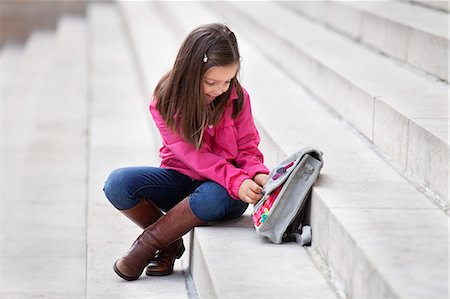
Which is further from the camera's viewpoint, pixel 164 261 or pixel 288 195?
pixel 164 261

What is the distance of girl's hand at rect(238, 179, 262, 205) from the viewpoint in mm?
3047

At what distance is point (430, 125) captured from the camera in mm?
3135

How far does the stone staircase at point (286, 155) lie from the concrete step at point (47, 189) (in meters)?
0.01

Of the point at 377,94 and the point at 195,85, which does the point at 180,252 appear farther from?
the point at 377,94

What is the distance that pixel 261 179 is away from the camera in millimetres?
3152

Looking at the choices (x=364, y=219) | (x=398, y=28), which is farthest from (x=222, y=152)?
(x=398, y=28)

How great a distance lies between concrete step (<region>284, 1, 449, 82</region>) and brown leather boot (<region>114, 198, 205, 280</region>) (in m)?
1.42

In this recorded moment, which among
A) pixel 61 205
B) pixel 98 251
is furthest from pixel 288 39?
pixel 98 251

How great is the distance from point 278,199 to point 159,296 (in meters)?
0.53

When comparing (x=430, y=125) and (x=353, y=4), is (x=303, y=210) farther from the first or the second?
(x=353, y=4)

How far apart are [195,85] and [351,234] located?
0.86 meters

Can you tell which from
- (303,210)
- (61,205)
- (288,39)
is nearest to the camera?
(303,210)

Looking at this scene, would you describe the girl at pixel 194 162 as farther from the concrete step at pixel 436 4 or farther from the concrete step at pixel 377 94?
the concrete step at pixel 436 4

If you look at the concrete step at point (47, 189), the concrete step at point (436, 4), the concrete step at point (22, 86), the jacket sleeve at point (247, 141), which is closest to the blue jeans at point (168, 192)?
the jacket sleeve at point (247, 141)
